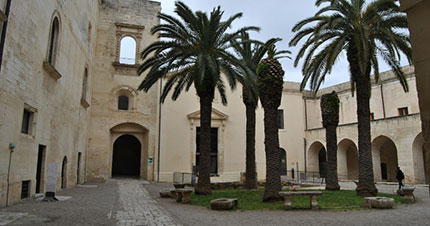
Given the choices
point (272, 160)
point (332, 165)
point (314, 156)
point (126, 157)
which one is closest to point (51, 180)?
point (272, 160)

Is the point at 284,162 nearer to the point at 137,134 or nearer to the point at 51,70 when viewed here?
the point at 137,134

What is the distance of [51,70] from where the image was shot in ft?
46.5

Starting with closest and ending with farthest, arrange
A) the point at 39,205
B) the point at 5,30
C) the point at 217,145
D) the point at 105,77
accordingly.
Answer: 1. the point at 5,30
2. the point at 39,205
3. the point at 105,77
4. the point at 217,145

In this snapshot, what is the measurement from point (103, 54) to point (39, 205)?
1710cm

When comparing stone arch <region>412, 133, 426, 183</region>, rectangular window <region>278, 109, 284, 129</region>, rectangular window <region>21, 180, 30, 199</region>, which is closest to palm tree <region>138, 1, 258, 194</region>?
rectangular window <region>21, 180, 30, 199</region>

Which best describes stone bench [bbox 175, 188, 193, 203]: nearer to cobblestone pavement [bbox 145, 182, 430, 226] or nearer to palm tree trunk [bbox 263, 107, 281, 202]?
cobblestone pavement [bbox 145, 182, 430, 226]

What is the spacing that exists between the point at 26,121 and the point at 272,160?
9.89 metres

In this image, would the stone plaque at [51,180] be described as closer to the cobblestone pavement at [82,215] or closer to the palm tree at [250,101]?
the cobblestone pavement at [82,215]

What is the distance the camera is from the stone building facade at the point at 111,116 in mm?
11570

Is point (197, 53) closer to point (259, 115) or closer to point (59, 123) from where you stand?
point (59, 123)

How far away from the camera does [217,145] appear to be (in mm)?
28047

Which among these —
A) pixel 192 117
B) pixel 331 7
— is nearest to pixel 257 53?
pixel 331 7

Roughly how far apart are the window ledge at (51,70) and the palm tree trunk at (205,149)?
6920 mm

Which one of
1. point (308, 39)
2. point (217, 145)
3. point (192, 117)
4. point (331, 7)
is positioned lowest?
point (217, 145)
